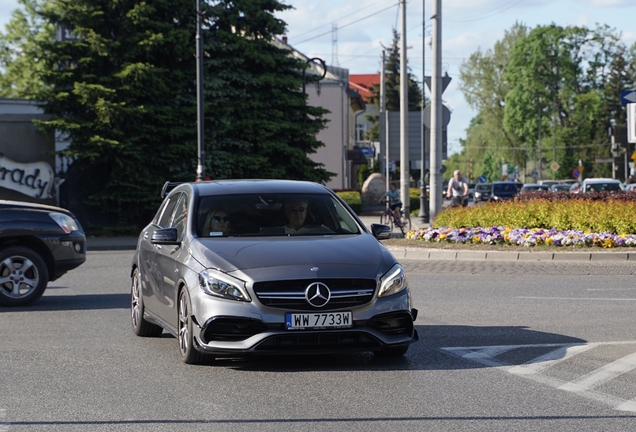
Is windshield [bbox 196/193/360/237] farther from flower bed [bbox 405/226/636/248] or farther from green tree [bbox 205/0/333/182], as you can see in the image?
green tree [bbox 205/0/333/182]

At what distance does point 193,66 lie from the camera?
35062 mm

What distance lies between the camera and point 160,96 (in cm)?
3394

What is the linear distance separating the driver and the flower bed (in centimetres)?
1167

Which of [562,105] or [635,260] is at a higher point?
[562,105]

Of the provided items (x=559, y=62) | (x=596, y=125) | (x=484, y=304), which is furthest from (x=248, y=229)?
(x=596, y=125)

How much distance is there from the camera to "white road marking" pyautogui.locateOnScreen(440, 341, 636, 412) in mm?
7102

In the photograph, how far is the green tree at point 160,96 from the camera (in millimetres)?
32625

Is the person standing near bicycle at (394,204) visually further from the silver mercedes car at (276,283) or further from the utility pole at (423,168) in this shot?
the silver mercedes car at (276,283)

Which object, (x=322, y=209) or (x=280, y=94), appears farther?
(x=280, y=94)

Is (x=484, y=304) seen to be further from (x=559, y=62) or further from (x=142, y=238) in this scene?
(x=559, y=62)

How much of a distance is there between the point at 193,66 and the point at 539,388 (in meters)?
28.9

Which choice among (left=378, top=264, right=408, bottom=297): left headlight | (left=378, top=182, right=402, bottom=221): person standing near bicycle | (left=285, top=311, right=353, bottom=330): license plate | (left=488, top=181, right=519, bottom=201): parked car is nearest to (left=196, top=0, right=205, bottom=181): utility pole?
(left=378, top=182, right=402, bottom=221): person standing near bicycle

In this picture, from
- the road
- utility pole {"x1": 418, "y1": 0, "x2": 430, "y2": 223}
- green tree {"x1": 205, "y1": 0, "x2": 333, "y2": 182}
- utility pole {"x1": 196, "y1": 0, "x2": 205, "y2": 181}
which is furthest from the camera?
utility pole {"x1": 418, "y1": 0, "x2": 430, "y2": 223}

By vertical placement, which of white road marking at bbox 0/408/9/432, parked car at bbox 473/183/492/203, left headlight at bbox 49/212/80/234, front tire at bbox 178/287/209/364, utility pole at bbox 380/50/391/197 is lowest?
parked car at bbox 473/183/492/203
